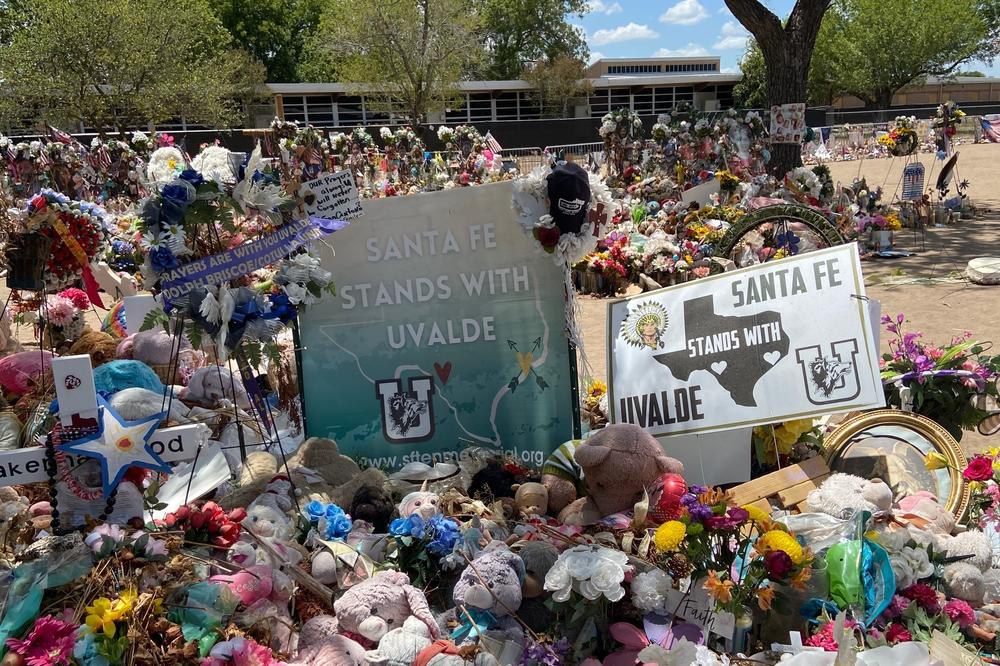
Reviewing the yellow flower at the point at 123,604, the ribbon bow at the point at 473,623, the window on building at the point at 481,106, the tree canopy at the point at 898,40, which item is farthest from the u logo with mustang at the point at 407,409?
the window on building at the point at 481,106

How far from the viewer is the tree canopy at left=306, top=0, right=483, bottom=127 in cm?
3362

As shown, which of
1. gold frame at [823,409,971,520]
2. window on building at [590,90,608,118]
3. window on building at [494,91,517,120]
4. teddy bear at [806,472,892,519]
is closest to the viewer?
teddy bear at [806,472,892,519]

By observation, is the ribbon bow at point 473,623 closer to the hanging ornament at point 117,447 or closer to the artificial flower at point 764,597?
the artificial flower at point 764,597

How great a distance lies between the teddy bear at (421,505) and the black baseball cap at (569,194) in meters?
1.49

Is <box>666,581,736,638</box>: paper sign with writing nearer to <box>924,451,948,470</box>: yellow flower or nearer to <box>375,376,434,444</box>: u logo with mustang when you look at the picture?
<box>924,451,948,470</box>: yellow flower

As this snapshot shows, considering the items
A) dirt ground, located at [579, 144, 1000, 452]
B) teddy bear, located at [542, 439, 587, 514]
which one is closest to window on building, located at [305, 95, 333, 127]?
dirt ground, located at [579, 144, 1000, 452]

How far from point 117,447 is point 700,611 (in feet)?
7.22

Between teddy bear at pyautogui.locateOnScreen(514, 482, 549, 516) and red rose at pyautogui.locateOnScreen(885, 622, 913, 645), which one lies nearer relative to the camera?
red rose at pyautogui.locateOnScreen(885, 622, 913, 645)

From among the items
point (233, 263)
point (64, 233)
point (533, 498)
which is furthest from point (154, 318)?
point (533, 498)

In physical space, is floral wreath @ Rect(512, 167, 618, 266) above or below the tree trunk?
below

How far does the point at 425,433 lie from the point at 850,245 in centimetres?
231

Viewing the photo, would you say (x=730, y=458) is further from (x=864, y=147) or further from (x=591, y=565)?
(x=864, y=147)

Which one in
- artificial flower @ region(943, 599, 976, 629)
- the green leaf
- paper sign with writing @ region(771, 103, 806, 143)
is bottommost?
artificial flower @ region(943, 599, 976, 629)

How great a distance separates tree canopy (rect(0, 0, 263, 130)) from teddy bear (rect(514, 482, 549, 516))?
29.4 m
